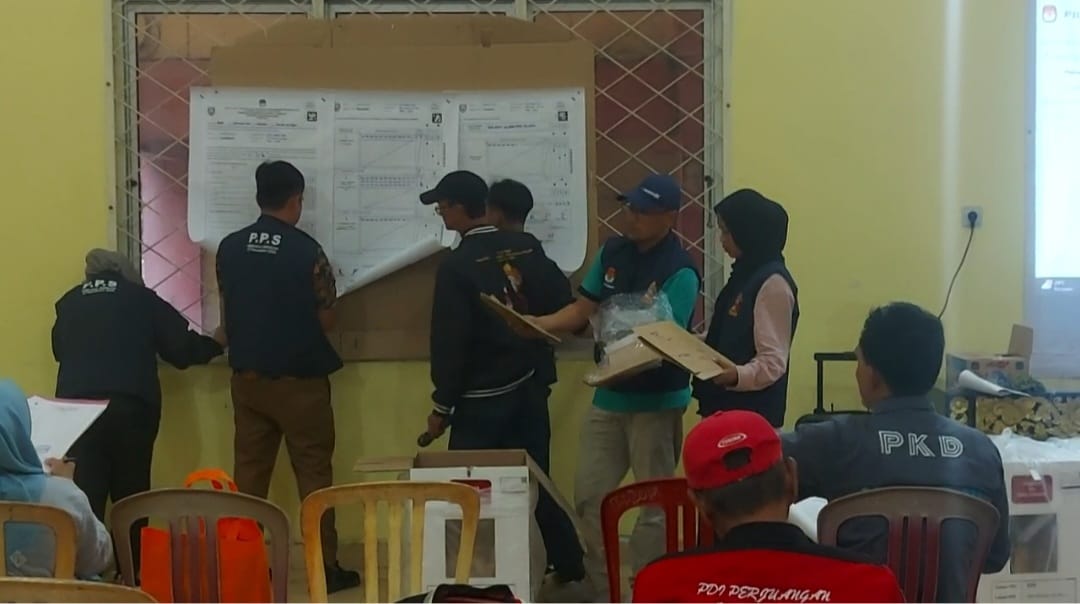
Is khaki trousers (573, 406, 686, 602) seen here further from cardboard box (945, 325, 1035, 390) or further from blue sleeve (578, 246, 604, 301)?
cardboard box (945, 325, 1035, 390)

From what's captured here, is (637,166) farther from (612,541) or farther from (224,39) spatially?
(612,541)

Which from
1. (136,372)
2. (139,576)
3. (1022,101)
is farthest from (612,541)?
(1022,101)

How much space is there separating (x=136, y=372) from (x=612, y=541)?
1876 millimetres

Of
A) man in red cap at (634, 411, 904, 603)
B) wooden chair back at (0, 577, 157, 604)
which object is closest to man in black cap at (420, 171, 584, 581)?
man in red cap at (634, 411, 904, 603)

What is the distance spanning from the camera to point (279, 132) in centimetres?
354

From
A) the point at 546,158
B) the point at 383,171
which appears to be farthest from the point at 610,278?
the point at 383,171

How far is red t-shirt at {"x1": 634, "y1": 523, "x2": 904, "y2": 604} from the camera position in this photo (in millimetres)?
1386

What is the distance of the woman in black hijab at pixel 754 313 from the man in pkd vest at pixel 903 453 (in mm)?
666

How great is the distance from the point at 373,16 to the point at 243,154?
65 cm

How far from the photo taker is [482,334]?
3115 millimetres

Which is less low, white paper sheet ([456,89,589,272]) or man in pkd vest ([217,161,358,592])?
white paper sheet ([456,89,589,272])

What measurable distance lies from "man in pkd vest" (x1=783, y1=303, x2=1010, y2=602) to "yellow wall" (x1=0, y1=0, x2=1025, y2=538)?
5.30 feet

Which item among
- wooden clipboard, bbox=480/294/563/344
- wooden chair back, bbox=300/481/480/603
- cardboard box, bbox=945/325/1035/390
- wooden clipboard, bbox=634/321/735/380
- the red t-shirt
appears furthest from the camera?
cardboard box, bbox=945/325/1035/390

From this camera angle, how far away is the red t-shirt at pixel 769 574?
1386mm
